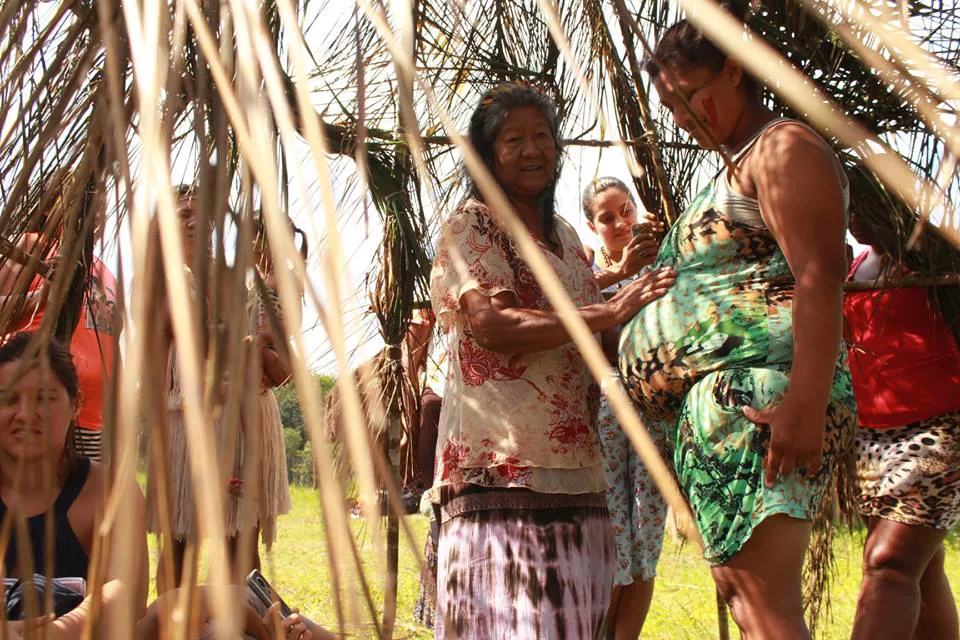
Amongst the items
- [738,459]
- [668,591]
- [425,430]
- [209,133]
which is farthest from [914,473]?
[668,591]

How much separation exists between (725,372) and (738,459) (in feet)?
0.39

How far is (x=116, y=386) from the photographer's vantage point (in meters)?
0.52

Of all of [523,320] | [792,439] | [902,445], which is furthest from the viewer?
[902,445]

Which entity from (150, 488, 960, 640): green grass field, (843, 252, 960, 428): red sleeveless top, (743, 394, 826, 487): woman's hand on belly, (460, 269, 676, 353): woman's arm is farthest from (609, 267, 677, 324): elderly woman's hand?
(150, 488, 960, 640): green grass field

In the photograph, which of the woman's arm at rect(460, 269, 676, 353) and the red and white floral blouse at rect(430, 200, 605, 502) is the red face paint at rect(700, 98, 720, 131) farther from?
the red and white floral blouse at rect(430, 200, 605, 502)

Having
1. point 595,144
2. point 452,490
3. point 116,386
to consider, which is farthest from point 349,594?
point 595,144

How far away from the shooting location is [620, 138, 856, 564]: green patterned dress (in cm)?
141

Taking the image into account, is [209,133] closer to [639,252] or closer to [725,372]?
[725,372]

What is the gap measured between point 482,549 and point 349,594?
1.36m

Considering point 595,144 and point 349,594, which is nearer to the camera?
point 349,594

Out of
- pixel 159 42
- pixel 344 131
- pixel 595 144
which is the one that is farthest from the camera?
pixel 595 144

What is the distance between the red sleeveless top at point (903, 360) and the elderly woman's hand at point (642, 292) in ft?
2.42

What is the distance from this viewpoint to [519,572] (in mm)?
1744

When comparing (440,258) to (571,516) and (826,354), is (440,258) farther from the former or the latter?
(826,354)
